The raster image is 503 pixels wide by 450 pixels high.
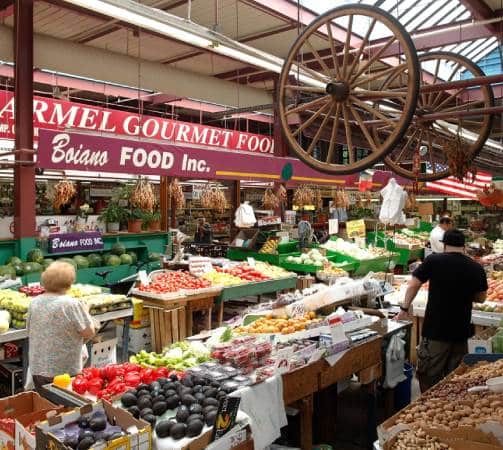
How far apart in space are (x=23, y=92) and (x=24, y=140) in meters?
0.74

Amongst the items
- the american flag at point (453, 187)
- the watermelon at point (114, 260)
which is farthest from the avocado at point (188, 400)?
the american flag at point (453, 187)

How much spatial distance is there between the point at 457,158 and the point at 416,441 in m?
2.24

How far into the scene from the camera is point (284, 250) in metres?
10.2

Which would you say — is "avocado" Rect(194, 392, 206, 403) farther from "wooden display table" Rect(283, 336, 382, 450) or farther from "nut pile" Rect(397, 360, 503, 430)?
"nut pile" Rect(397, 360, 503, 430)

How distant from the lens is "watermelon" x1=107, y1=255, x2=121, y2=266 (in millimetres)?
9102

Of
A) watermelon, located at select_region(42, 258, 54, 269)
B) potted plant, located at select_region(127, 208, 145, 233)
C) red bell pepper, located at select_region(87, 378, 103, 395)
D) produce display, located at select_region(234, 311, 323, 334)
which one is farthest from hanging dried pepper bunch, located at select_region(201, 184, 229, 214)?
red bell pepper, located at select_region(87, 378, 103, 395)

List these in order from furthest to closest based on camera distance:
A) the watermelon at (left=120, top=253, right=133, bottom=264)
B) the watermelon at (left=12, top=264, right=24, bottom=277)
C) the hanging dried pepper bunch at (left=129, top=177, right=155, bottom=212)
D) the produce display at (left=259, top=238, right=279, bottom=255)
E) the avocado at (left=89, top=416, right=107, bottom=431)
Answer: the produce display at (left=259, top=238, right=279, bottom=255) < the watermelon at (left=120, top=253, right=133, bottom=264) < the hanging dried pepper bunch at (left=129, top=177, right=155, bottom=212) < the watermelon at (left=12, top=264, right=24, bottom=277) < the avocado at (left=89, top=416, right=107, bottom=431)

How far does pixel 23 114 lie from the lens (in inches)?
297

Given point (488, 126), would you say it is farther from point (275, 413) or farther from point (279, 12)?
point (279, 12)

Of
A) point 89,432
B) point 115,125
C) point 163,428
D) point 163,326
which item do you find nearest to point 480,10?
point 115,125

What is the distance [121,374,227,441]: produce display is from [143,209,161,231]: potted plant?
7.25 meters

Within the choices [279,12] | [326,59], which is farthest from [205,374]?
[326,59]

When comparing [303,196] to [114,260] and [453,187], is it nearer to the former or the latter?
[453,187]

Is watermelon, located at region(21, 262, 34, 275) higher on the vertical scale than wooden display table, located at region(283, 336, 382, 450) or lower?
higher
